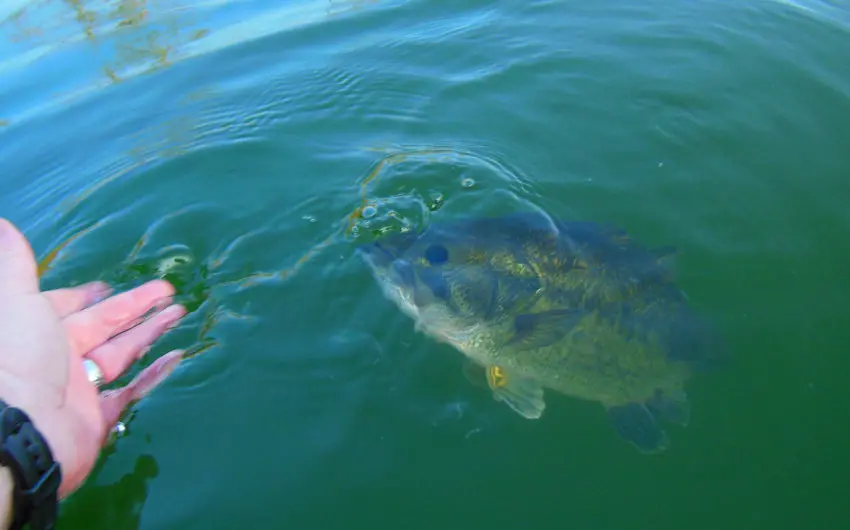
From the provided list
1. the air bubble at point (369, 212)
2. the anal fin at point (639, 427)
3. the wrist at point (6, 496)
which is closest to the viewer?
the wrist at point (6, 496)

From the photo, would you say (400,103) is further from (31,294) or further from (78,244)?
(31,294)

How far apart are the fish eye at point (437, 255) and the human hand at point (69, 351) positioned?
1.71 m

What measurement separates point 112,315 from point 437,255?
2.14 meters

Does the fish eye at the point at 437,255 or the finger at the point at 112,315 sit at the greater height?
the fish eye at the point at 437,255

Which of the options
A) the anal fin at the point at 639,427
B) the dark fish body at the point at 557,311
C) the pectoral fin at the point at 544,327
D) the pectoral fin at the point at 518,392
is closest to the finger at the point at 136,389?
the dark fish body at the point at 557,311

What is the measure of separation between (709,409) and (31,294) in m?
3.68

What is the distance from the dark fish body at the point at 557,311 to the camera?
3465mm

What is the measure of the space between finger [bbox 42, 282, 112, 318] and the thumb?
2.29 feet

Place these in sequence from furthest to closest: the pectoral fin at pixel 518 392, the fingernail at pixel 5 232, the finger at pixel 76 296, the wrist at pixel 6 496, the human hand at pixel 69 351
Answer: the finger at pixel 76 296, the pectoral fin at pixel 518 392, the fingernail at pixel 5 232, the human hand at pixel 69 351, the wrist at pixel 6 496

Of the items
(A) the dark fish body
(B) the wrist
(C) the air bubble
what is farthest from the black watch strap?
(C) the air bubble

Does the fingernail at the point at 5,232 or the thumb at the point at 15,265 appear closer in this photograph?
the thumb at the point at 15,265

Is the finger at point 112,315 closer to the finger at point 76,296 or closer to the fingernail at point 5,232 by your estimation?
the finger at point 76,296

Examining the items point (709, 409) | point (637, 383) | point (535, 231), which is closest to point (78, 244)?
point (535, 231)

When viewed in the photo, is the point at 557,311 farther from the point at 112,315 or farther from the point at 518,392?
the point at 112,315
